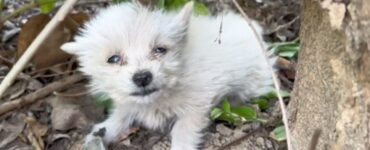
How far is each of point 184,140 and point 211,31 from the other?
1.98 feet

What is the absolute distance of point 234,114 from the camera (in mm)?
3666

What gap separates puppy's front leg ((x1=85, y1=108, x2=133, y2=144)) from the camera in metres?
3.75

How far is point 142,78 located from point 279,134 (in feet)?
2.37

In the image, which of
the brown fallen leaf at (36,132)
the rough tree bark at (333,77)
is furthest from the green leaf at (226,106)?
the brown fallen leaf at (36,132)

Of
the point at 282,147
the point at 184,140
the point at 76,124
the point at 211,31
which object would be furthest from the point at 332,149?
the point at 76,124

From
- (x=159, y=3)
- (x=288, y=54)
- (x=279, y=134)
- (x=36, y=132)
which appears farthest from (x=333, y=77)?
(x=36, y=132)

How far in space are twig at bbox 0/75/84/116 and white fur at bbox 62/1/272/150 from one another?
1.37ft

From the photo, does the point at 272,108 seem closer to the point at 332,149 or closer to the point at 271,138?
the point at 271,138

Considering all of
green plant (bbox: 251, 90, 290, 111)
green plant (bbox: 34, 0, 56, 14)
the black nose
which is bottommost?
green plant (bbox: 251, 90, 290, 111)

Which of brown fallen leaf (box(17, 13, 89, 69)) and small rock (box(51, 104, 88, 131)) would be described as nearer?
small rock (box(51, 104, 88, 131))

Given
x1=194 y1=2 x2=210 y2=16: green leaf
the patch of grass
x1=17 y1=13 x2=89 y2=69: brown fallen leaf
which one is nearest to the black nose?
the patch of grass

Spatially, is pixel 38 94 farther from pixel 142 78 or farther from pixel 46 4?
pixel 142 78

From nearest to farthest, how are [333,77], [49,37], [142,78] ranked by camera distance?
[333,77] → [142,78] → [49,37]

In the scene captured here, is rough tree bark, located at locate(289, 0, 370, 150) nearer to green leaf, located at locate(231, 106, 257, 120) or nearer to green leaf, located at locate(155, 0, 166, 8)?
green leaf, located at locate(231, 106, 257, 120)
